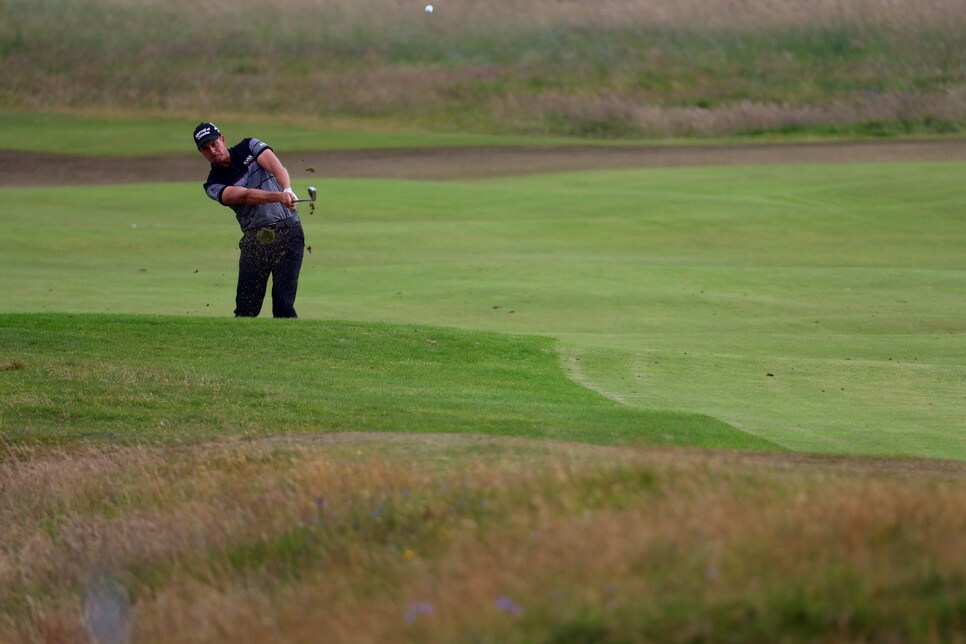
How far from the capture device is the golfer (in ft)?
40.3

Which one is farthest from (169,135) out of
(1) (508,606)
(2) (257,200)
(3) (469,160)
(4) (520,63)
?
(1) (508,606)

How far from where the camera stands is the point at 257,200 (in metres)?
12.3

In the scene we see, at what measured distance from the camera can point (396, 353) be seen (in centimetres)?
1227

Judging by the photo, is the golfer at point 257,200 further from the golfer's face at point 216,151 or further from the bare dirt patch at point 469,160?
the bare dirt patch at point 469,160

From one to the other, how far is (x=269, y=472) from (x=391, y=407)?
2.38 meters

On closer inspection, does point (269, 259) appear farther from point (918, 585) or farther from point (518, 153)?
point (518, 153)

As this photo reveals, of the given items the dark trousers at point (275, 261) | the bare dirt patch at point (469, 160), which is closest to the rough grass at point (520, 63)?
the bare dirt patch at point (469, 160)

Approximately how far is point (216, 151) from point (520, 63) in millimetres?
39053

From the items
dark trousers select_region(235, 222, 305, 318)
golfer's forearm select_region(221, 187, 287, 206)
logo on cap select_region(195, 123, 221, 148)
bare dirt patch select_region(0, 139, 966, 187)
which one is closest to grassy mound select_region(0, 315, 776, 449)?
dark trousers select_region(235, 222, 305, 318)

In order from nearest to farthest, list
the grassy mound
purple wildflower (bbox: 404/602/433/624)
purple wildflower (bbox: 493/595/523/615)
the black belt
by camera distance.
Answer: purple wildflower (bbox: 493/595/523/615) → purple wildflower (bbox: 404/602/433/624) → the grassy mound → the black belt

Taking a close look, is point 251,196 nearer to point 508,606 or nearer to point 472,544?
point 472,544

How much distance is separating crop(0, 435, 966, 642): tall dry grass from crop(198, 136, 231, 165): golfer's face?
4.40 metres

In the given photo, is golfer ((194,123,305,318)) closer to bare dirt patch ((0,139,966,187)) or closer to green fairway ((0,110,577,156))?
bare dirt patch ((0,139,966,187))

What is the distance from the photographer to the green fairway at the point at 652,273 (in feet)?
38.5
